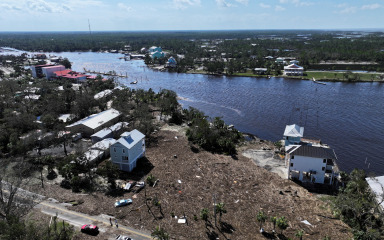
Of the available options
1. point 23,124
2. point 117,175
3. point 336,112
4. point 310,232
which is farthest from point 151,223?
point 336,112

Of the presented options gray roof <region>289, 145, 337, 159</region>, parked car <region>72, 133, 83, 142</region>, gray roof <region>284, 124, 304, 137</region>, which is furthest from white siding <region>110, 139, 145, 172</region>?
gray roof <region>284, 124, 304, 137</region>

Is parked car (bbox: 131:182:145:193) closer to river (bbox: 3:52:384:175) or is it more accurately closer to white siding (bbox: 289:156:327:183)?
white siding (bbox: 289:156:327:183)

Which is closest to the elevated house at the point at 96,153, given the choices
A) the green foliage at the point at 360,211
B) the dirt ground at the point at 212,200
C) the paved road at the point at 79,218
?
the dirt ground at the point at 212,200

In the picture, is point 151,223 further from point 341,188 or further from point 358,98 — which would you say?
point 358,98

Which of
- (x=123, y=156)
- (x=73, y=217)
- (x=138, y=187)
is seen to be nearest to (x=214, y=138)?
(x=123, y=156)

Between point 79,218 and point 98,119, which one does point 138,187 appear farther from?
point 98,119

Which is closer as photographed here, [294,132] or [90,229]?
[90,229]
